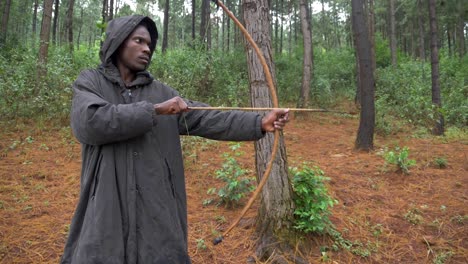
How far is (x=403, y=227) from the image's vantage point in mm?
4203

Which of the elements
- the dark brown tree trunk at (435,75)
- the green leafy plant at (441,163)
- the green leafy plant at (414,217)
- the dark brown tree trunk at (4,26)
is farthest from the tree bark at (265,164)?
the dark brown tree trunk at (4,26)

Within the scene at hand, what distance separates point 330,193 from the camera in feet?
16.1

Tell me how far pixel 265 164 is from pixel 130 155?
1858mm

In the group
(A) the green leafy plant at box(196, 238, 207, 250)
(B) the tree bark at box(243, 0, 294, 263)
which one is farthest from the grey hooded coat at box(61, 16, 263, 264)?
(A) the green leafy plant at box(196, 238, 207, 250)

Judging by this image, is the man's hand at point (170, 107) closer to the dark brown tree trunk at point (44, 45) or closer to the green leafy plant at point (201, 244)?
the green leafy plant at point (201, 244)

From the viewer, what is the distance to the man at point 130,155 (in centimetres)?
170

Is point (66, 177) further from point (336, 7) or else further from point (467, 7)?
point (336, 7)

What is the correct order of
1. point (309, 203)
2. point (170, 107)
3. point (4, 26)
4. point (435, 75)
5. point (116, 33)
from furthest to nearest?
point (4, 26), point (435, 75), point (309, 203), point (116, 33), point (170, 107)

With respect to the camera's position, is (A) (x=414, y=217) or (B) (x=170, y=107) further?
(A) (x=414, y=217)

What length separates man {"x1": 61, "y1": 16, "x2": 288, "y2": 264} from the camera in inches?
67.0

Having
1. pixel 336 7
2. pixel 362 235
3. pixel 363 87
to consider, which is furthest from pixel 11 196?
pixel 336 7

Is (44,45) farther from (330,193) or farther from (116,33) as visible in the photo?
(116,33)

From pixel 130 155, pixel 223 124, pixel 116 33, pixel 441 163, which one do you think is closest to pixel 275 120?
pixel 223 124

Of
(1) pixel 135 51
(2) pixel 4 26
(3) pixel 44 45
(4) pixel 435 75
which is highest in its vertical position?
(2) pixel 4 26
